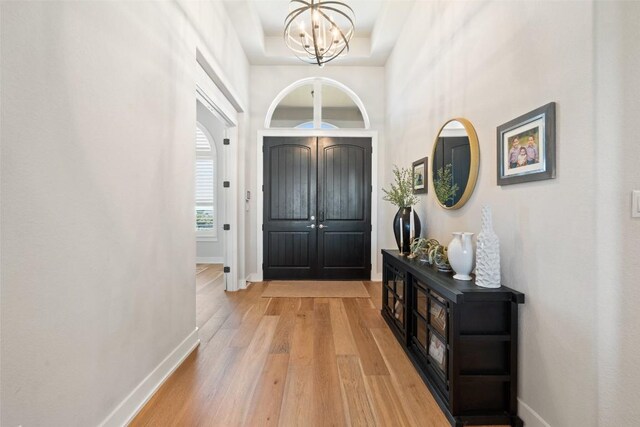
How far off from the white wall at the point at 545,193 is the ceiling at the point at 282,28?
1.63 metres

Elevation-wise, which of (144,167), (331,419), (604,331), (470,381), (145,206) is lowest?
(331,419)

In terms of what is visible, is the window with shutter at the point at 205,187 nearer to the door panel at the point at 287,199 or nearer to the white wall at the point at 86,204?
the door panel at the point at 287,199

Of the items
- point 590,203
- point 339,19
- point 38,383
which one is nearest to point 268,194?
point 339,19

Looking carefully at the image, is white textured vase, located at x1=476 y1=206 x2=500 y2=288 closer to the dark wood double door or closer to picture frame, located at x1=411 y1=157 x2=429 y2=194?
picture frame, located at x1=411 y1=157 x2=429 y2=194

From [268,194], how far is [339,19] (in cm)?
276

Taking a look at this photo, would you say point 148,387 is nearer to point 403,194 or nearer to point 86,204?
point 86,204

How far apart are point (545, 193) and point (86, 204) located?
2.25 meters

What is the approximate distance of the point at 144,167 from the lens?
1731mm

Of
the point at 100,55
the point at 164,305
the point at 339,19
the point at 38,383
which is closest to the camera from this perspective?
the point at 38,383

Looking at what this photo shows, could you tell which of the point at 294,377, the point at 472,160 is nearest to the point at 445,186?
the point at 472,160

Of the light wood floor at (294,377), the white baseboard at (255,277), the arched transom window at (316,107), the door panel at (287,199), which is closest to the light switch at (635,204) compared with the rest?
the light wood floor at (294,377)

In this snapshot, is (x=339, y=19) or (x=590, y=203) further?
(x=339, y=19)

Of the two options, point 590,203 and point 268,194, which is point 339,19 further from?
point 590,203

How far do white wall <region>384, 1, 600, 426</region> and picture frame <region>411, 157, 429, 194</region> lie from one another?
2.40 ft
